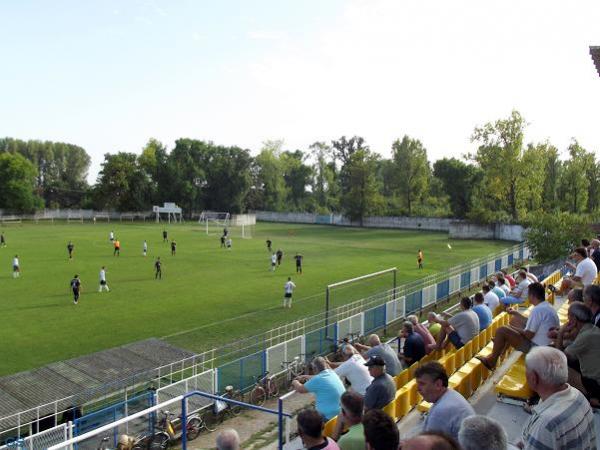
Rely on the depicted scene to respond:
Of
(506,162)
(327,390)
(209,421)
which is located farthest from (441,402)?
(506,162)

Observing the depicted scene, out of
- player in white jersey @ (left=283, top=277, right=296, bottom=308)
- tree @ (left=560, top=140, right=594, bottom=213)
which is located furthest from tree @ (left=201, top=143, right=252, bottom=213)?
player in white jersey @ (left=283, top=277, right=296, bottom=308)

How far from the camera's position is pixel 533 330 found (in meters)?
Answer: 7.51

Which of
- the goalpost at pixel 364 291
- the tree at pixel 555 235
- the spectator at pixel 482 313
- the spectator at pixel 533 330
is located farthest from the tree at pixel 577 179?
the spectator at pixel 533 330

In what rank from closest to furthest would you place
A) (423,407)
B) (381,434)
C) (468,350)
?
(381,434)
(423,407)
(468,350)

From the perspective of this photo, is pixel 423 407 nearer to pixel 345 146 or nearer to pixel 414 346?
pixel 414 346

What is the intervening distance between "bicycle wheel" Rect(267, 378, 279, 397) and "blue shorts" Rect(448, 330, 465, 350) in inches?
223

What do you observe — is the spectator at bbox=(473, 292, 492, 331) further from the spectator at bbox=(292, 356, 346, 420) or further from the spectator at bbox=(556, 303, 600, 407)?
the spectator at bbox=(556, 303, 600, 407)

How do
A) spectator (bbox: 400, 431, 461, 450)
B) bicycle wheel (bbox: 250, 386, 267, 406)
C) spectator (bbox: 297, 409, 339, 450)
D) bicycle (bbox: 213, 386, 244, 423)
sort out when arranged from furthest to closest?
bicycle wheel (bbox: 250, 386, 267, 406) < bicycle (bbox: 213, 386, 244, 423) < spectator (bbox: 297, 409, 339, 450) < spectator (bbox: 400, 431, 461, 450)

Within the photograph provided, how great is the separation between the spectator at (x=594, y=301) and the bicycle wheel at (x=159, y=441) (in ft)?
28.0

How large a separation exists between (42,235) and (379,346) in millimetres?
55962

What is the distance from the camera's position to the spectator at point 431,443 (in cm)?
301

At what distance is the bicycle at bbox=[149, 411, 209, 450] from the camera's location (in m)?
10.6

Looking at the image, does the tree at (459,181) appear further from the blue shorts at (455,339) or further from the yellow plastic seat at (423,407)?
the yellow plastic seat at (423,407)

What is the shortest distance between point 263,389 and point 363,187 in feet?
216
